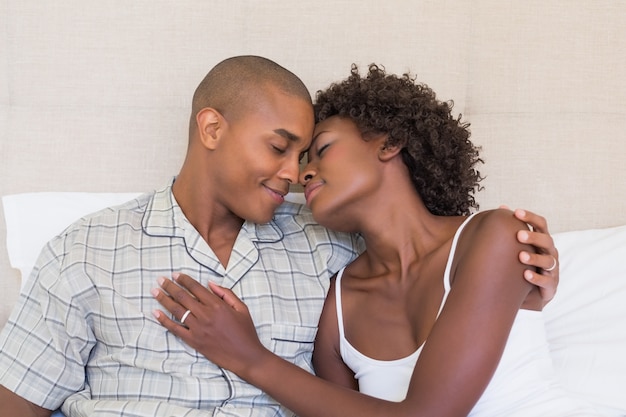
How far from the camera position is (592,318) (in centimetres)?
158

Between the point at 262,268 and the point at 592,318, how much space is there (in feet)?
2.37

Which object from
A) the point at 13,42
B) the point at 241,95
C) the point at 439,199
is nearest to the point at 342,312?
the point at 439,199

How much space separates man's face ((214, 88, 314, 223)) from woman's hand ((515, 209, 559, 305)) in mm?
457

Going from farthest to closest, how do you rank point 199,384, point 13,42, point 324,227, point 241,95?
point 13,42
point 324,227
point 241,95
point 199,384

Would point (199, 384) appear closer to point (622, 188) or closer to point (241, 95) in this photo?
point (241, 95)

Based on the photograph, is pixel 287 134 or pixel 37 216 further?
pixel 37 216

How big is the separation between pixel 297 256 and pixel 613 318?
691 millimetres

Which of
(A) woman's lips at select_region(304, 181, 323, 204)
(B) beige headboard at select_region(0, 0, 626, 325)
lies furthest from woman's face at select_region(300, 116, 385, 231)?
(B) beige headboard at select_region(0, 0, 626, 325)

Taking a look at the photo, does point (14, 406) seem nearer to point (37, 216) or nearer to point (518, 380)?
point (37, 216)

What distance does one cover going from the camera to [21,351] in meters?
1.36

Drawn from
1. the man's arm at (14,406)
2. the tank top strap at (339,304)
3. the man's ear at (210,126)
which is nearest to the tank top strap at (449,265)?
the tank top strap at (339,304)

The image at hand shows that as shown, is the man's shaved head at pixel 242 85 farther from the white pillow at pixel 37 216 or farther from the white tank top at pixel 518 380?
the white tank top at pixel 518 380

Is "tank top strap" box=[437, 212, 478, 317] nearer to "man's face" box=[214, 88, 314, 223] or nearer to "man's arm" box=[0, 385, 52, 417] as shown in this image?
"man's face" box=[214, 88, 314, 223]

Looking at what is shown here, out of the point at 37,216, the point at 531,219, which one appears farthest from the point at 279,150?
the point at 37,216
